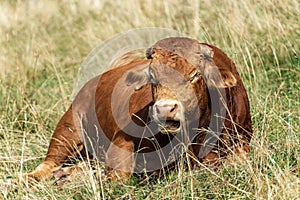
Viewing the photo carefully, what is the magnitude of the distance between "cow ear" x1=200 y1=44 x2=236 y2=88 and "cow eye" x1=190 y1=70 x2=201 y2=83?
8 cm

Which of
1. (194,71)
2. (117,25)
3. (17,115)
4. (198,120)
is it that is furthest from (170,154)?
(117,25)

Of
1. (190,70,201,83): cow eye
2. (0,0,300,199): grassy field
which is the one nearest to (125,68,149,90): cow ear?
(190,70,201,83): cow eye

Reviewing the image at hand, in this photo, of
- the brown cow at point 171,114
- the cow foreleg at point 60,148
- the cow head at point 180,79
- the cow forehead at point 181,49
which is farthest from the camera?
the cow foreleg at point 60,148

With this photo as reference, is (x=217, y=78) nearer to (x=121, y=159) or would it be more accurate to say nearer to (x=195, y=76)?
(x=195, y=76)

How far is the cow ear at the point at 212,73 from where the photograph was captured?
456 cm

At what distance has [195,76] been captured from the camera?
447 centimetres

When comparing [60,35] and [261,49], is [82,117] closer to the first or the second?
[261,49]

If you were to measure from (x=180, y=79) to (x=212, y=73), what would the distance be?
0.99 feet

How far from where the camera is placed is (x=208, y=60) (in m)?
4.66

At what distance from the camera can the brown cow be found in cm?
436

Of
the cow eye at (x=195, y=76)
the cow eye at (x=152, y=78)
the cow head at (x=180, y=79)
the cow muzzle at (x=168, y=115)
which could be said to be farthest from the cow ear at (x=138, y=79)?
the cow muzzle at (x=168, y=115)

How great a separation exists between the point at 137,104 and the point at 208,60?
25.7 inches

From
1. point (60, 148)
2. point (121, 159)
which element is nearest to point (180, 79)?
point (121, 159)

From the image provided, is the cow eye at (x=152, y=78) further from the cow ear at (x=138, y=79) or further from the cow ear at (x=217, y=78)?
the cow ear at (x=217, y=78)
